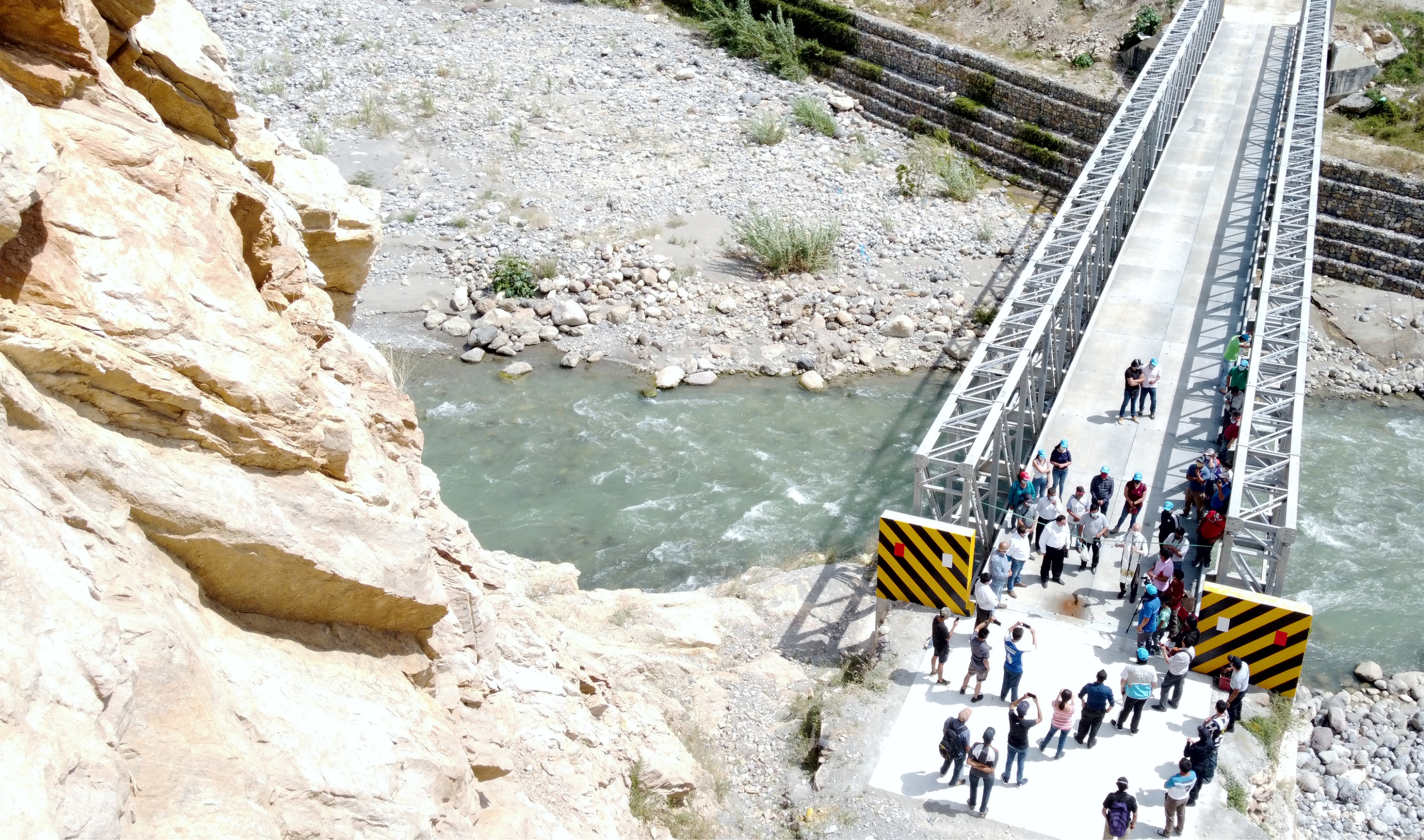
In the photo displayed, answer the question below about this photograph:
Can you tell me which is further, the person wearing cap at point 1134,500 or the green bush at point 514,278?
the green bush at point 514,278

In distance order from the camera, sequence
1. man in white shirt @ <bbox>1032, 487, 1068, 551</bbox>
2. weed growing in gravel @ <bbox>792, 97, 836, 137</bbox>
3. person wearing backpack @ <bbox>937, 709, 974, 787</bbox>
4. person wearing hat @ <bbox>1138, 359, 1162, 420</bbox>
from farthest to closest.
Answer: weed growing in gravel @ <bbox>792, 97, 836, 137</bbox>, person wearing hat @ <bbox>1138, 359, 1162, 420</bbox>, man in white shirt @ <bbox>1032, 487, 1068, 551</bbox>, person wearing backpack @ <bbox>937, 709, 974, 787</bbox>

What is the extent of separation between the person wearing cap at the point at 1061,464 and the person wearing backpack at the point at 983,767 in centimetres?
491

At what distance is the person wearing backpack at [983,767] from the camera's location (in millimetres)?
10602

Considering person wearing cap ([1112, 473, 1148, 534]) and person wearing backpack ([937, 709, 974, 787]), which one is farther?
person wearing cap ([1112, 473, 1148, 534])

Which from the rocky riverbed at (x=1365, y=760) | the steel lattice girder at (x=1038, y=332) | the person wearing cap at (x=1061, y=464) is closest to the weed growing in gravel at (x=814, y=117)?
the steel lattice girder at (x=1038, y=332)

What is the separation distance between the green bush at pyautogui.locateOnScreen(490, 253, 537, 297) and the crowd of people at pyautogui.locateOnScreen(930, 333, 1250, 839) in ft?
46.4

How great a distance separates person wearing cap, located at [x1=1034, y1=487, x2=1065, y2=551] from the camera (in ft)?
45.4

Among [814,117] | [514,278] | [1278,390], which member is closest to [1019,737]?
[1278,390]

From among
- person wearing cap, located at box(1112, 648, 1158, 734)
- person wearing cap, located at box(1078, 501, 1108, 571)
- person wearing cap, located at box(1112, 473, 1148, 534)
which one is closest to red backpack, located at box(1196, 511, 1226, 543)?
person wearing cap, located at box(1112, 473, 1148, 534)

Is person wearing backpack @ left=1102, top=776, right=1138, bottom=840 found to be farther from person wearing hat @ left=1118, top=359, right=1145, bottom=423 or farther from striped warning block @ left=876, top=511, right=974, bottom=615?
person wearing hat @ left=1118, top=359, right=1145, bottom=423

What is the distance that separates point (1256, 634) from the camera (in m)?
12.1

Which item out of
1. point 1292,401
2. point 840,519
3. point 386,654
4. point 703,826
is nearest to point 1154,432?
point 1292,401

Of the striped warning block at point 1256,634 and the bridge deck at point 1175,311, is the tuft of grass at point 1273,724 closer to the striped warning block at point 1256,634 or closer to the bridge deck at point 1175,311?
the striped warning block at point 1256,634

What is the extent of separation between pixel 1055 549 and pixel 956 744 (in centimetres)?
349
